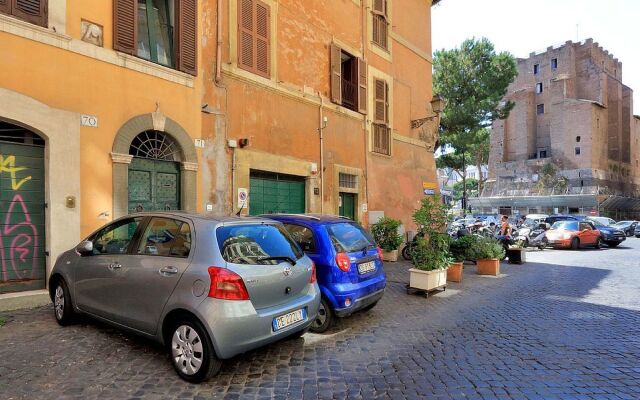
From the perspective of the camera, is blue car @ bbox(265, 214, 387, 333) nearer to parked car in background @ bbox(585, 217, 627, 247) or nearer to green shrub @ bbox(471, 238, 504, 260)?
green shrub @ bbox(471, 238, 504, 260)

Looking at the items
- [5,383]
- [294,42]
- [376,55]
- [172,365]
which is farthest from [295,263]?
[376,55]

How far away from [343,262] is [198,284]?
210 cm

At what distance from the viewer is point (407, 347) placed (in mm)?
4637

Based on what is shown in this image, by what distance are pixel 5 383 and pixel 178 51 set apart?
22.7ft

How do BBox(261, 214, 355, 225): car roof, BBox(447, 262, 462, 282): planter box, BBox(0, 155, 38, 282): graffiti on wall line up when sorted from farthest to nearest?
BBox(447, 262, 462, 282): planter box, BBox(0, 155, 38, 282): graffiti on wall, BBox(261, 214, 355, 225): car roof

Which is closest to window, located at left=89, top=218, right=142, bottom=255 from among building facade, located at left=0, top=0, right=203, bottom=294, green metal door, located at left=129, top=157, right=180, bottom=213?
building facade, located at left=0, top=0, right=203, bottom=294

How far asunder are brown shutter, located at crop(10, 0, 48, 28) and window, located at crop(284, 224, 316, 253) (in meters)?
5.46

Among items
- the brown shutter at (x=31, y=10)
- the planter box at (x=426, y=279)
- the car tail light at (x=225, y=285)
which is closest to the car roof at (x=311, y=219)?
the car tail light at (x=225, y=285)

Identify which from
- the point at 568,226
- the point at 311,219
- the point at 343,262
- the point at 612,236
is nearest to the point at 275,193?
the point at 311,219

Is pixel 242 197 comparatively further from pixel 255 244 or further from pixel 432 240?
pixel 255 244

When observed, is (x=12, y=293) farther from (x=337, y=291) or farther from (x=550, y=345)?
(x=550, y=345)

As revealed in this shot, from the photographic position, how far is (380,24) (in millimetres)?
14789

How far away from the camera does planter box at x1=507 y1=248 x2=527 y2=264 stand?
40.3 feet

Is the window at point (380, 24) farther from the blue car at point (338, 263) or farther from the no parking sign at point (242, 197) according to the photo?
the blue car at point (338, 263)
